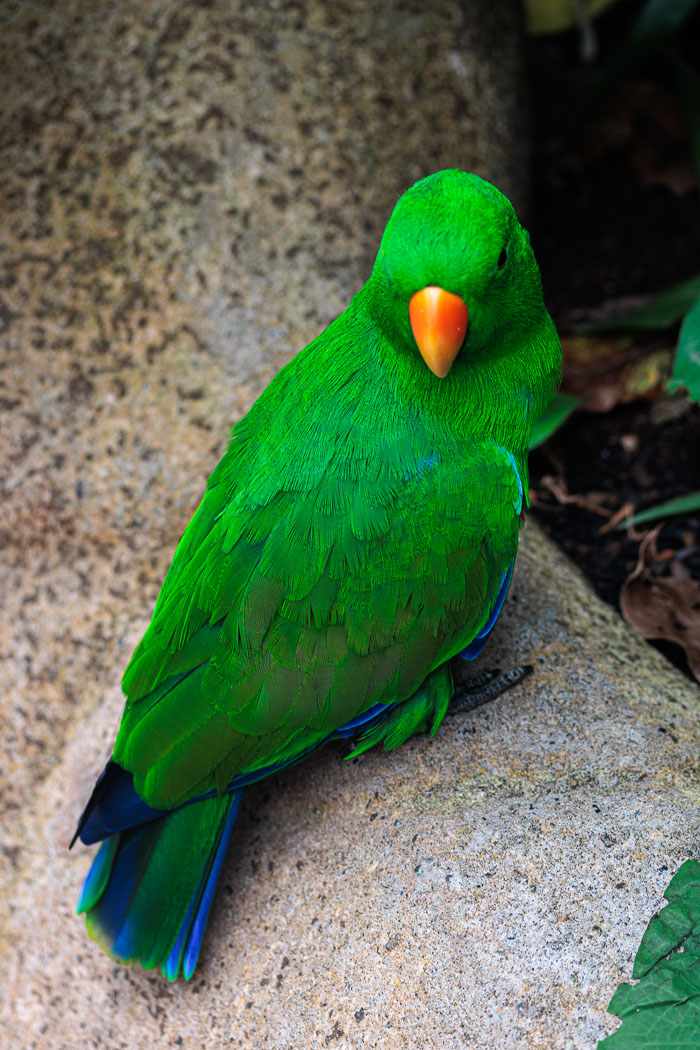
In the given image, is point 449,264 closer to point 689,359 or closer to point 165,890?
point 689,359

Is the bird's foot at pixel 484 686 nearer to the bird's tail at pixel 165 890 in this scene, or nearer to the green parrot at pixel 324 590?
the green parrot at pixel 324 590

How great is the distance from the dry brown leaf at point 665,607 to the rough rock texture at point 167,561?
159 millimetres

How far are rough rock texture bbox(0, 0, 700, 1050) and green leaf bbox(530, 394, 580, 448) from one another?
34cm

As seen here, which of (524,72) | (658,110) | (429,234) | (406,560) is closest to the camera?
(429,234)

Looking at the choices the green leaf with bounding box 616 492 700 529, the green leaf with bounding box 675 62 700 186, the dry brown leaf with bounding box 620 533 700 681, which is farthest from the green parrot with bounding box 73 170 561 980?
the green leaf with bounding box 675 62 700 186

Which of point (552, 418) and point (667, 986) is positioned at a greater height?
point (667, 986)

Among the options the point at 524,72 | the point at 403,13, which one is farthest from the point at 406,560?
the point at 524,72

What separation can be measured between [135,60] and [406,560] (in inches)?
78.7

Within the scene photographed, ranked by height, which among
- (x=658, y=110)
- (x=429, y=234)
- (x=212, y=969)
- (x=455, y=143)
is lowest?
(x=658, y=110)

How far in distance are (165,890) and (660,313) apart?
221 centimetres

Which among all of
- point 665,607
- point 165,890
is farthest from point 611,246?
point 165,890

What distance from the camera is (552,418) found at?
279 cm

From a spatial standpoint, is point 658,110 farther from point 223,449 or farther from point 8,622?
point 8,622

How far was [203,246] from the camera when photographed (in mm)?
2795
